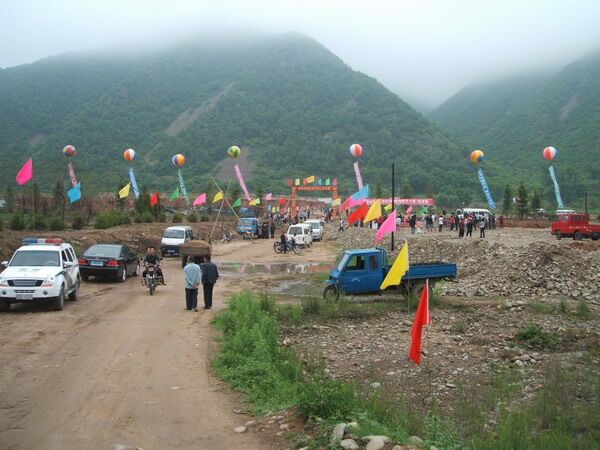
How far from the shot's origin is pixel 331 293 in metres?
16.3

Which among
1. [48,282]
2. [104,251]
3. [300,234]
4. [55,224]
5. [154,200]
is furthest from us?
[154,200]

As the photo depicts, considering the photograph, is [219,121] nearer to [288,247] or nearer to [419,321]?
[288,247]

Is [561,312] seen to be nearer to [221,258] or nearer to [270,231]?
[221,258]

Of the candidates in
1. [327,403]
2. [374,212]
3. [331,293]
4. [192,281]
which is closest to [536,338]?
[331,293]

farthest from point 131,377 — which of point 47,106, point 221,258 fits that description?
point 47,106

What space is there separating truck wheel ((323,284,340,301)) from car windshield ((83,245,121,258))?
8234 mm

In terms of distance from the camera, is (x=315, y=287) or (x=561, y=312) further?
(x=315, y=287)

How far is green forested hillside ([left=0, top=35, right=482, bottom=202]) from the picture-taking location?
10544 centimetres

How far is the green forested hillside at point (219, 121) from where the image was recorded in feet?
346

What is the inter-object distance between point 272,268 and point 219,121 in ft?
354

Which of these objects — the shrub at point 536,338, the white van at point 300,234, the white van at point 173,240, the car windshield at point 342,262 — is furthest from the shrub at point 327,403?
the white van at point 300,234

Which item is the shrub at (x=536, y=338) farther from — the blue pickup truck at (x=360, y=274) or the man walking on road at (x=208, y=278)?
the man walking on road at (x=208, y=278)

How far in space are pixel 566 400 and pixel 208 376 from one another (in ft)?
18.6

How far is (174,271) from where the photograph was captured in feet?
78.1
